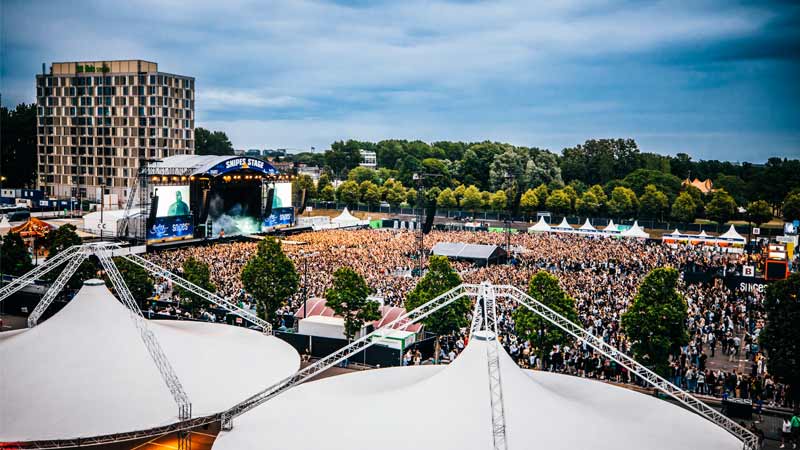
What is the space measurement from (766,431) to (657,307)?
4.57 m

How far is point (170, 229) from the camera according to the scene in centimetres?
4850

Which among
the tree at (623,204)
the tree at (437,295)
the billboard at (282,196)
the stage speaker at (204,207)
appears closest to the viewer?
the tree at (437,295)

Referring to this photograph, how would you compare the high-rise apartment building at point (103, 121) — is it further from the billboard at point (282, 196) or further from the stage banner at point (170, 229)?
the stage banner at point (170, 229)

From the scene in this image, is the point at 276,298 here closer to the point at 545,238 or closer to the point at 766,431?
the point at 766,431

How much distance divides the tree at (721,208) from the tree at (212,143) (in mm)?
87020

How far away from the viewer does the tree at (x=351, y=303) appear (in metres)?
24.7

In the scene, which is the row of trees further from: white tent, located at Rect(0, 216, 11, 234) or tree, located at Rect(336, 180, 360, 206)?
white tent, located at Rect(0, 216, 11, 234)

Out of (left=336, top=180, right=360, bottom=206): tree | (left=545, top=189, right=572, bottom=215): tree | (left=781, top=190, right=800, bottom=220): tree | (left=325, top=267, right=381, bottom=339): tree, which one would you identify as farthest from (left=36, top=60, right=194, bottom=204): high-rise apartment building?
(left=781, top=190, right=800, bottom=220): tree

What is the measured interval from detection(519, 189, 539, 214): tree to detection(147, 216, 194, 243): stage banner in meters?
41.2

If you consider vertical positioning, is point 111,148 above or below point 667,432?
above

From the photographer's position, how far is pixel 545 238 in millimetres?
54562

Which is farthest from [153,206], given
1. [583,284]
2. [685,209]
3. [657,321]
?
[685,209]

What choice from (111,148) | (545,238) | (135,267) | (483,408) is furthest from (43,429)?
(111,148)

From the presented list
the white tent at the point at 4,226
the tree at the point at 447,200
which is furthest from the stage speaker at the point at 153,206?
the tree at the point at 447,200
